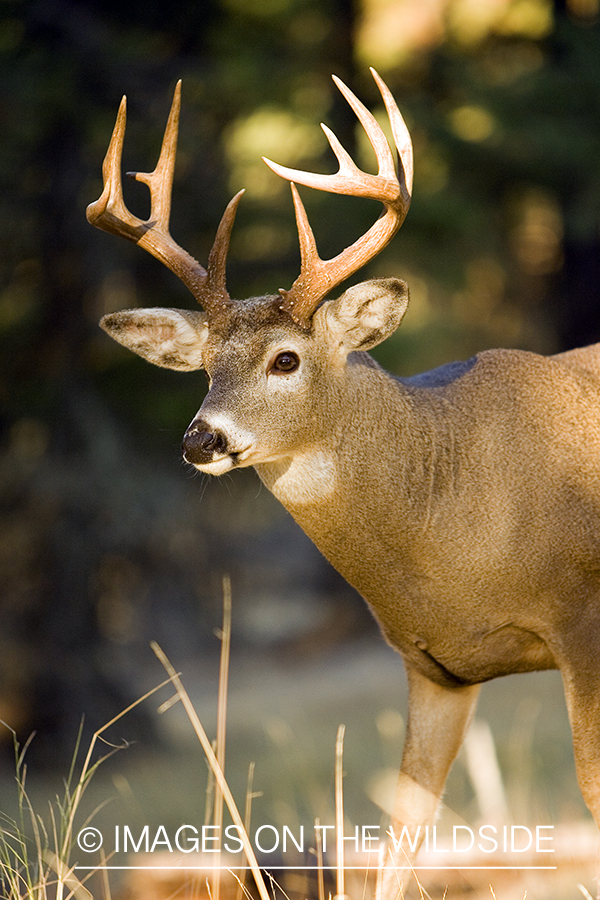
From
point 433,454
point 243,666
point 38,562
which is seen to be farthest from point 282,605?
point 433,454

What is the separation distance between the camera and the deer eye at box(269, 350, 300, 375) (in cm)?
390

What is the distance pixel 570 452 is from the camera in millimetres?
4020

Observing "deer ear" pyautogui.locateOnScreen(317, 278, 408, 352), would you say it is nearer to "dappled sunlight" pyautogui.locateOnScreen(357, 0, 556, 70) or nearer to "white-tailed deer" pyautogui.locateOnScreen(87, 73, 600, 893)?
"white-tailed deer" pyautogui.locateOnScreen(87, 73, 600, 893)

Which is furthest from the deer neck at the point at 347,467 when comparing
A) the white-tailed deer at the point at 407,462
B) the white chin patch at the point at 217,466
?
the white chin patch at the point at 217,466

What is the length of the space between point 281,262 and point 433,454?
22.4 feet

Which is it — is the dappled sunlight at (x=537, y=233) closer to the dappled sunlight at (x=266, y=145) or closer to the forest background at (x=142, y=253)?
the forest background at (x=142, y=253)

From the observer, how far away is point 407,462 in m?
3.99

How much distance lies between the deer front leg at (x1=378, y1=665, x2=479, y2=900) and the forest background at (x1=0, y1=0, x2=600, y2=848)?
193 inches

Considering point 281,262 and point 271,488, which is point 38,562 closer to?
point 281,262

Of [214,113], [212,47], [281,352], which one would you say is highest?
[212,47]

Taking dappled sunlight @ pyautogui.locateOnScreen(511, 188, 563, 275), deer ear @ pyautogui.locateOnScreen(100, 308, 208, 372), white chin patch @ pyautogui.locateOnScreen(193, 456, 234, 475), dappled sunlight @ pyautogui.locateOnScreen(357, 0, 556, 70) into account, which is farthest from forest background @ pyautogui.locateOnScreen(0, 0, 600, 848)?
white chin patch @ pyautogui.locateOnScreen(193, 456, 234, 475)

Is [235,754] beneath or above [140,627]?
beneath

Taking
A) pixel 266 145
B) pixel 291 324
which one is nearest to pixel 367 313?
pixel 291 324

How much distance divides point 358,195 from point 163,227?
2.79ft
